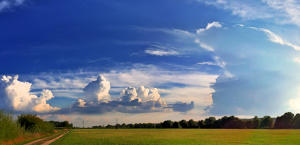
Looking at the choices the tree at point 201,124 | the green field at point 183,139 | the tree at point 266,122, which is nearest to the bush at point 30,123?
the green field at point 183,139

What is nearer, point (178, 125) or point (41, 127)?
point (41, 127)

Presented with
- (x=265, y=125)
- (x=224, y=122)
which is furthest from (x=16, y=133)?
(x=265, y=125)

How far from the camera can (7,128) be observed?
43781 millimetres

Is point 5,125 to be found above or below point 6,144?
above

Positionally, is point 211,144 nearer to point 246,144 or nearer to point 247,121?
point 246,144

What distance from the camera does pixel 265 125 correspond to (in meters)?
171

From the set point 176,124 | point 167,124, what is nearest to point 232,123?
point 176,124

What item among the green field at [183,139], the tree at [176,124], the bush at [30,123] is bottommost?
the tree at [176,124]

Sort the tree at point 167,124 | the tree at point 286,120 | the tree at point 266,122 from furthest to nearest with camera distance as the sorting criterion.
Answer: the tree at point 167,124 < the tree at point 266,122 < the tree at point 286,120

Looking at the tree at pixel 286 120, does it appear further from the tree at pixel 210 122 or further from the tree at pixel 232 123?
the tree at pixel 210 122

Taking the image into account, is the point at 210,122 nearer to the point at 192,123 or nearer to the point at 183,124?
the point at 192,123

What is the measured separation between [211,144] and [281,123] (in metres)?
134

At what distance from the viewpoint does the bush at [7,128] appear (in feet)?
137

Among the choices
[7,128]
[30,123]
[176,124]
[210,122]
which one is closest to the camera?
[7,128]
